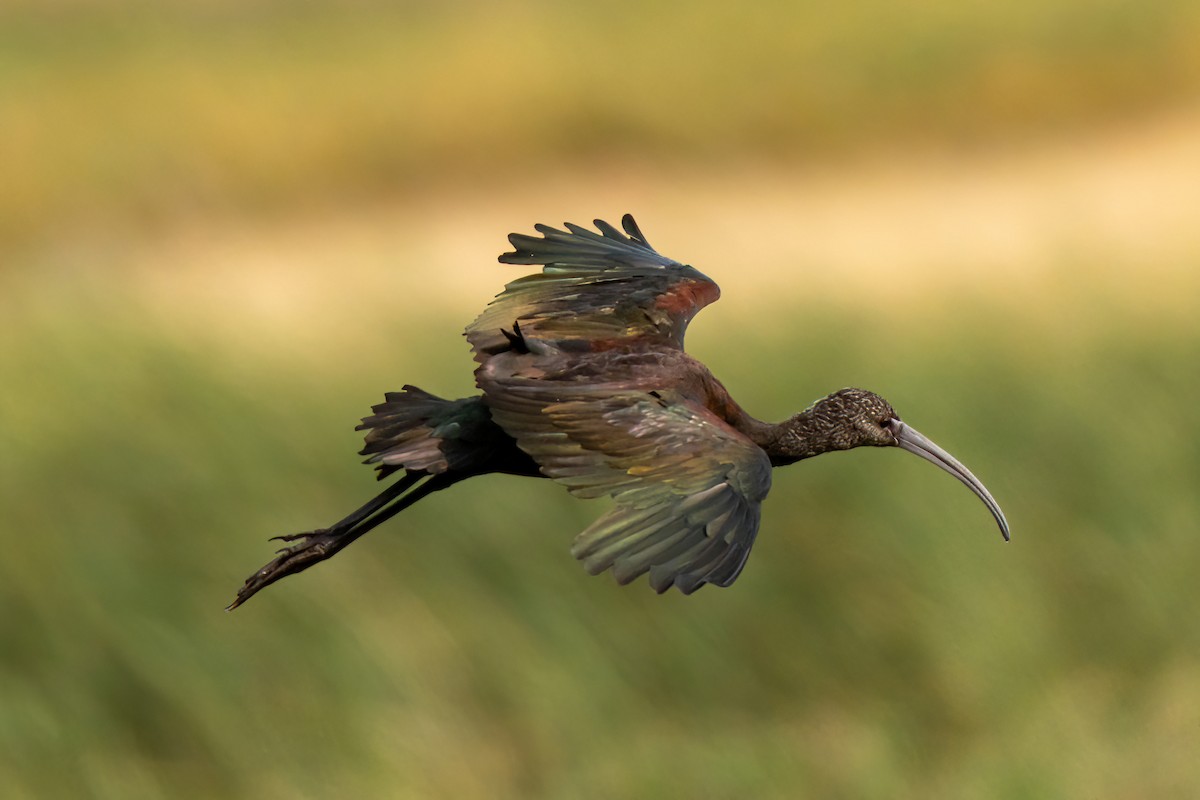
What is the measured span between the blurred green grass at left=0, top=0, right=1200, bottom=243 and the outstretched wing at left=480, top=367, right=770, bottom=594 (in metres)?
13.2

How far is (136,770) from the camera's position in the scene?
21.8 ft

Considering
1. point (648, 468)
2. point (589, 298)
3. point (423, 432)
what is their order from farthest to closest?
point (589, 298) < point (423, 432) < point (648, 468)

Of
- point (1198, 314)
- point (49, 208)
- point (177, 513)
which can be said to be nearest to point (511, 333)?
point (177, 513)

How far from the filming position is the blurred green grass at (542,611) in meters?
6.71

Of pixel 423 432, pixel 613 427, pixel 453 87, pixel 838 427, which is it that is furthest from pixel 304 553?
pixel 453 87

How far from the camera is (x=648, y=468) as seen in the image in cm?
401

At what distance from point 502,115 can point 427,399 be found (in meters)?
14.6

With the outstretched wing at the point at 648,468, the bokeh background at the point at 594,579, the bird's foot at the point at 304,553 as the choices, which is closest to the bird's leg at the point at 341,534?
the bird's foot at the point at 304,553

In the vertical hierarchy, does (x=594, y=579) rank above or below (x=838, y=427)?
below

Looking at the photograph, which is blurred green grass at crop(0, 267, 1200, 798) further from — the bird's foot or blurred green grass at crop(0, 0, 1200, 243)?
blurred green grass at crop(0, 0, 1200, 243)

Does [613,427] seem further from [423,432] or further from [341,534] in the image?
[341,534]

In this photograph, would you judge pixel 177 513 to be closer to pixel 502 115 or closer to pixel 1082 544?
pixel 1082 544

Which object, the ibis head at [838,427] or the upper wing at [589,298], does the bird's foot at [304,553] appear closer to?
the upper wing at [589,298]

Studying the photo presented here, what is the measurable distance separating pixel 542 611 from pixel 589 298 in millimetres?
2699
